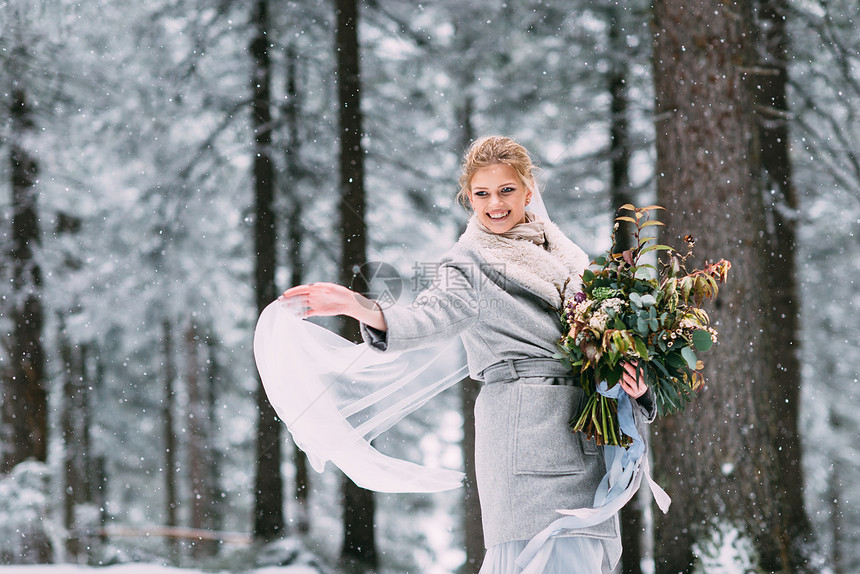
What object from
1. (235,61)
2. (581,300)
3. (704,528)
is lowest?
(704,528)

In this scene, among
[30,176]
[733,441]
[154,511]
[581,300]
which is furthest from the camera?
[154,511]

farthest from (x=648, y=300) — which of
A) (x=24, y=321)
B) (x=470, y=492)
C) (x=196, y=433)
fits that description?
(x=196, y=433)

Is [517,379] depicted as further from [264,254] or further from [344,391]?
[264,254]

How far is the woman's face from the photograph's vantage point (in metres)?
2.51

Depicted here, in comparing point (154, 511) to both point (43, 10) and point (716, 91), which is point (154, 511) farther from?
point (716, 91)

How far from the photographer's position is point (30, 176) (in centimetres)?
707

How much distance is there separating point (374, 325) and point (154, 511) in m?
14.3

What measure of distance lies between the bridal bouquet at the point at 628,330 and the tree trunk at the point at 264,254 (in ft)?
14.3

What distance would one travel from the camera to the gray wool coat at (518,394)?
7.84ft

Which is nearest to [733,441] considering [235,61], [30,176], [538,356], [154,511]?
[538,356]

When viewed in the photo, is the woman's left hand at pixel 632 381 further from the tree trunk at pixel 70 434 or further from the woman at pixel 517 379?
the tree trunk at pixel 70 434

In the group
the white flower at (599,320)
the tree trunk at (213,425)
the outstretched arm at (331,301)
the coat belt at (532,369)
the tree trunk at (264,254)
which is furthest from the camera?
the tree trunk at (213,425)

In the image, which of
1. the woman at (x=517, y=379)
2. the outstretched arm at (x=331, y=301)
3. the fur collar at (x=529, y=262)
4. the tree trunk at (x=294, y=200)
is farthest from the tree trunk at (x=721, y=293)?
the tree trunk at (x=294, y=200)

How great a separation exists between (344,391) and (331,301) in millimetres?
780
